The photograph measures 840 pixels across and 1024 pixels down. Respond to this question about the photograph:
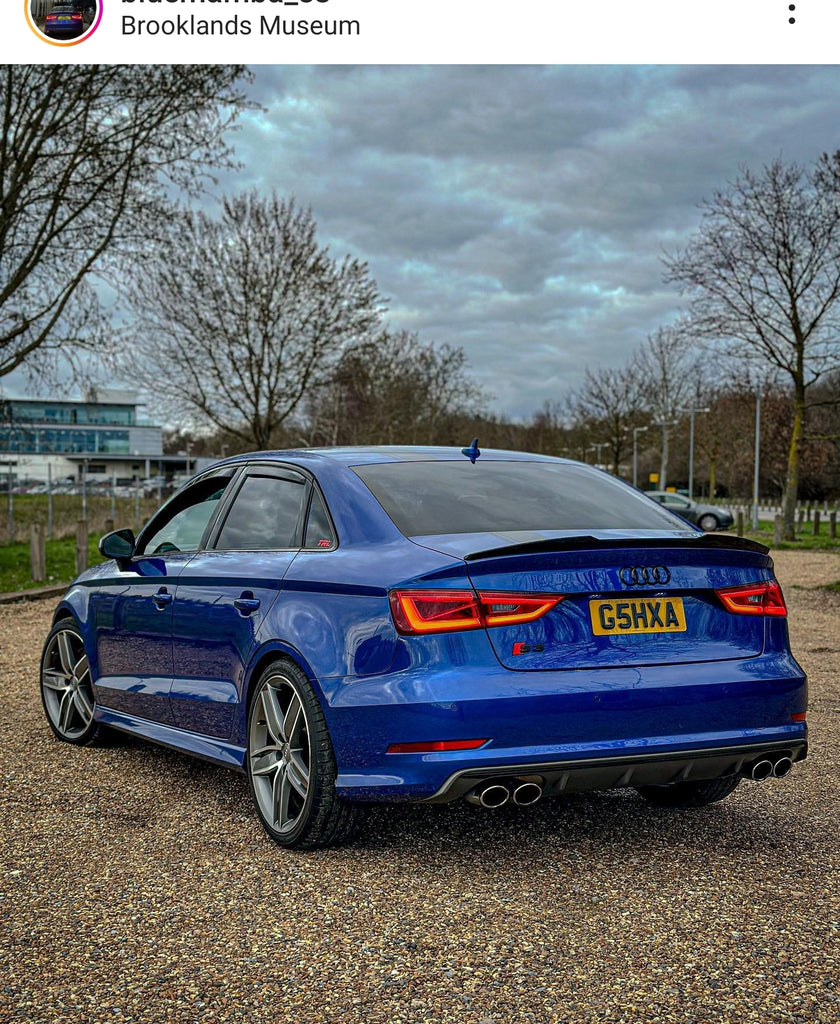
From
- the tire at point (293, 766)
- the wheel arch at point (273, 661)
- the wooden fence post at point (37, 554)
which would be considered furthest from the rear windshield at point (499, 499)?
the wooden fence post at point (37, 554)

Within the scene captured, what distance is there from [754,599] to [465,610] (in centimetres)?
119

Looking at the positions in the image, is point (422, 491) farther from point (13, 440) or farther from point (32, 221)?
point (13, 440)

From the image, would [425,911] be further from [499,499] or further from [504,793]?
[499,499]

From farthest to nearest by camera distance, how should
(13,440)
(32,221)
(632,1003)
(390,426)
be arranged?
(390,426), (13,440), (32,221), (632,1003)

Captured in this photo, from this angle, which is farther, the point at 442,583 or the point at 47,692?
the point at 47,692

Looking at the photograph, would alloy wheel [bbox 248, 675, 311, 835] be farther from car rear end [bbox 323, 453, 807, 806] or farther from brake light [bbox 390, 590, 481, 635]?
brake light [bbox 390, 590, 481, 635]

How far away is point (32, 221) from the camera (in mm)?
20484

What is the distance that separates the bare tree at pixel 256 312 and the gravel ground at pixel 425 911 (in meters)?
30.3

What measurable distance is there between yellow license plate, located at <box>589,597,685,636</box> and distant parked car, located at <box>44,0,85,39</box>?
27.0 ft

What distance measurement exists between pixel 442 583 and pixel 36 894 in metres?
1.78

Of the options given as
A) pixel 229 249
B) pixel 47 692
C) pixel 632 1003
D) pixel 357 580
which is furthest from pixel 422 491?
pixel 229 249

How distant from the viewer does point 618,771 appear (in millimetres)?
4137

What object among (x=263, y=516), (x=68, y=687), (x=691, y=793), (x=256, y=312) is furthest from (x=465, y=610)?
(x=256, y=312)

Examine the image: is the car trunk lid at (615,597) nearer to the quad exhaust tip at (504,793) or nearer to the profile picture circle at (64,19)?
the quad exhaust tip at (504,793)
